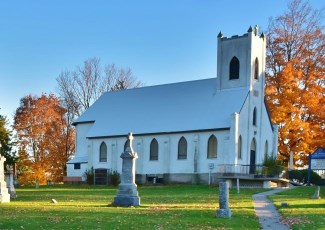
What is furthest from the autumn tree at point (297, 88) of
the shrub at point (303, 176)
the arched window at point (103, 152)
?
the arched window at point (103, 152)

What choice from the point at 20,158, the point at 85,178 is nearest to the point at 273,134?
the point at 85,178

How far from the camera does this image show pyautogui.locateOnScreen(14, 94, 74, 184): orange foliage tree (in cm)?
6050

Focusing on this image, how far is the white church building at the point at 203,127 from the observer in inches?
1794

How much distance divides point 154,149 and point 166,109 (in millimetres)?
4129

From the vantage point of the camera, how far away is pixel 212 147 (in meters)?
46.1

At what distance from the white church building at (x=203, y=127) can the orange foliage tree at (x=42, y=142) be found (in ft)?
32.7

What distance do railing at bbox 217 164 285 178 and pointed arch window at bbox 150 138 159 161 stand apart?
25.9 ft

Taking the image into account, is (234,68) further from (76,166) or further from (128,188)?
(128,188)

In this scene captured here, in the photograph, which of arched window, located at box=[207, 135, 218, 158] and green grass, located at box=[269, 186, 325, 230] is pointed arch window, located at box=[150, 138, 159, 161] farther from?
green grass, located at box=[269, 186, 325, 230]

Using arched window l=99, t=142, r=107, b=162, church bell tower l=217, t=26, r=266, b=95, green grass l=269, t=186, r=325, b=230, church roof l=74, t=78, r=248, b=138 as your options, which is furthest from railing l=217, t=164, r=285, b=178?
green grass l=269, t=186, r=325, b=230

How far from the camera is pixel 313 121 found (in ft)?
149

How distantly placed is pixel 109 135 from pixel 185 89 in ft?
29.5

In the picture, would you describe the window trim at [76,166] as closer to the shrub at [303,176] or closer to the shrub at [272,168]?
the shrub at [272,168]

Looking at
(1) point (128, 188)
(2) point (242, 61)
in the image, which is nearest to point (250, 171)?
(2) point (242, 61)
